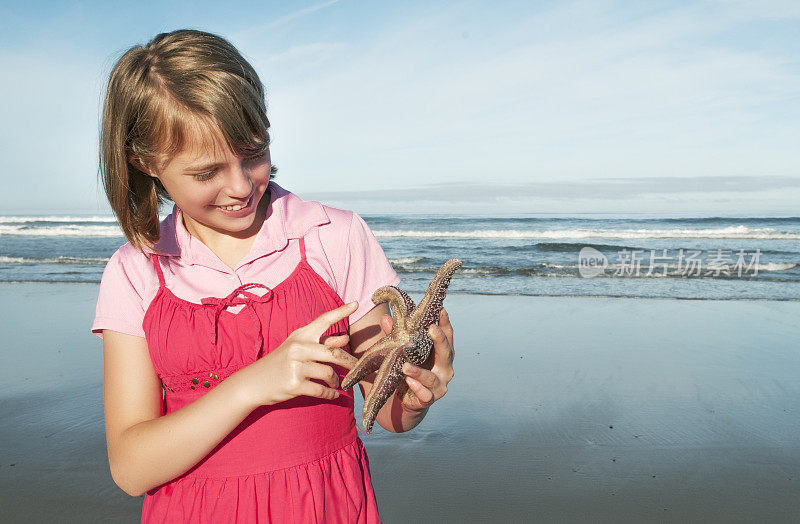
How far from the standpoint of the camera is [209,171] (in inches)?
64.5

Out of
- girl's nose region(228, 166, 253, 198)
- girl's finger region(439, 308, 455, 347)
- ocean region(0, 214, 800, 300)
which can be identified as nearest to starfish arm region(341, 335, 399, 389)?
girl's finger region(439, 308, 455, 347)

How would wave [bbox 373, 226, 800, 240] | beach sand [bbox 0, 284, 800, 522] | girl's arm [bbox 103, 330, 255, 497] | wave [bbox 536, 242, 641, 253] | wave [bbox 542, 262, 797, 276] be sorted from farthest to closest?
wave [bbox 373, 226, 800, 240] < wave [bbox 536, 242, 641, 253] < wave [bbox 542, 262, 797, 276] < beach sand [bbox 0, 284, 800, 522] < girl's arm [bbox 103, 330, 255, 497]

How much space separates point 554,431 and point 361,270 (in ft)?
11.9

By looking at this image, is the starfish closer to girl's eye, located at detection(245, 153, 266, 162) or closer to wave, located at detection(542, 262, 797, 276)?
girl's eye, located at detection(245, 153, 266, 162)

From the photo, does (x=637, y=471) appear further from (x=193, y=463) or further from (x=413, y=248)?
(x=413, y=248)

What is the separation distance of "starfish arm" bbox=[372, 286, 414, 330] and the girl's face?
1.44 ft

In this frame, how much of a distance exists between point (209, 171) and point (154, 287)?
42cm

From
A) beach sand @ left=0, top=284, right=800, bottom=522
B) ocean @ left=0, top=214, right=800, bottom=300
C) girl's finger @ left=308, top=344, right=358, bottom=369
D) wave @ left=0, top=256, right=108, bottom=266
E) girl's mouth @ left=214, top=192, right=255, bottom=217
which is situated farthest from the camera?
wave @ left=0, top=256, right=108, bottom=266

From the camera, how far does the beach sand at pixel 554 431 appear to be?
3.98m

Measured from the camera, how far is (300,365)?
4.68 ft

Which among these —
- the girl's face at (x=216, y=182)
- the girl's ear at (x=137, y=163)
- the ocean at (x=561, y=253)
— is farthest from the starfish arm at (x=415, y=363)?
the ocean at (x=561, y=253)

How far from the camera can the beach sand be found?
157 inches

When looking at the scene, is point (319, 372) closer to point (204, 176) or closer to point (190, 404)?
point (190, 404)

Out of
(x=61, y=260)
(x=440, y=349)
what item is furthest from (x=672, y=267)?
(x=61, y=260)
